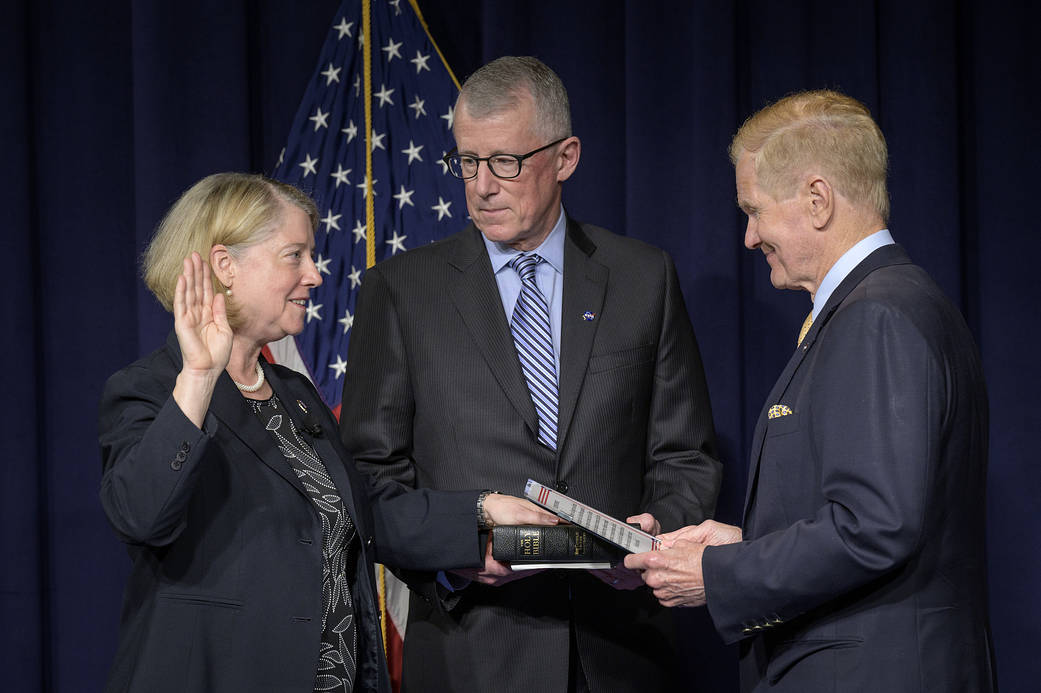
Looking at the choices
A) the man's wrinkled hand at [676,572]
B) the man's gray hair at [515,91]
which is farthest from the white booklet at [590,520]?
the man's gray hair at [515,91]

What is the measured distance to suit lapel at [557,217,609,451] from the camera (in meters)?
→ 2.49

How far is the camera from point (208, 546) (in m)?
1.92

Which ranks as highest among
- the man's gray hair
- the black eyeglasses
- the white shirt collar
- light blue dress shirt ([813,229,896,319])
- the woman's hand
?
the man's gray hair

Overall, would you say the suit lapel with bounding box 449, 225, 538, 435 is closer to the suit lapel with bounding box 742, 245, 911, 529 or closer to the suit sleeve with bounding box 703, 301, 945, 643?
the suit lapel with bounding box 742, 245, 911, 529

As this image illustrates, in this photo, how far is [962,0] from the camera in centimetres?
371

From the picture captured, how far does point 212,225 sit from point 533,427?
0.86 metres

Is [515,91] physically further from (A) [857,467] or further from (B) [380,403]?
(A) [857,467]

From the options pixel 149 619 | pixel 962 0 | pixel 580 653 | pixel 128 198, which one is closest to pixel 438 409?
pixel 580 653

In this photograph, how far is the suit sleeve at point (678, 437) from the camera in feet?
8.29

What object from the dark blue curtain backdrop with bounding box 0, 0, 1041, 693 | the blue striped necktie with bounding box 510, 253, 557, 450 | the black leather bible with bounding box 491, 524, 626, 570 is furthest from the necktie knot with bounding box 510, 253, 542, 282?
the dark blue curtain backdrop with bounding box 0, 0, 1041, 693

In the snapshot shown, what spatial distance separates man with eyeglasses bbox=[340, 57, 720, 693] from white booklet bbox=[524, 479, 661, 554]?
0.89 feet

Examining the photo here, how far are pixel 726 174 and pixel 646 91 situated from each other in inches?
16.0

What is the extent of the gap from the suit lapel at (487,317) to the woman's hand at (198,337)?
0.77m

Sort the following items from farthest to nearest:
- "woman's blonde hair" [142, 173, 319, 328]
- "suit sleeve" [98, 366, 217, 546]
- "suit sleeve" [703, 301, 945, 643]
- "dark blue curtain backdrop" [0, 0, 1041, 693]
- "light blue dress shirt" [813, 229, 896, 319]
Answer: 1. "dark blue curtain backdrop" [0, 0, 1041, 693]
2. "woman's blonde hair" [142, 173, 319, 328]
3. "light blue dress shirt" [813, 229, 896, 319]
4. "suit sleeve" [98, 366, 217, 546]
5. "suit sleeve" [703, 301, 945, 643]
